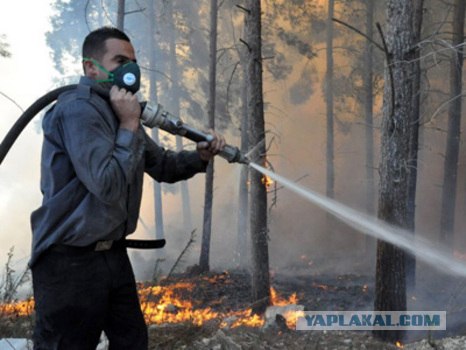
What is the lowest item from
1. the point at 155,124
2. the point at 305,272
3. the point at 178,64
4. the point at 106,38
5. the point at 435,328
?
the point at 305,272

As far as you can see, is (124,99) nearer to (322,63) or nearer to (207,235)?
(207,235)

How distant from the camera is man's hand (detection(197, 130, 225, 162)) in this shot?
122 inches

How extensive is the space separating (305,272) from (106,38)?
41.6 ft

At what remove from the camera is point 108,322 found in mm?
2691

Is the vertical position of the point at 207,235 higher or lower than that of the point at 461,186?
lower

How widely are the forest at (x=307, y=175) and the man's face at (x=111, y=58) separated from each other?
4.57 feet

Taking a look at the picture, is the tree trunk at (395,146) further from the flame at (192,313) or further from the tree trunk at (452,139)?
the tree trunk at (452,139)

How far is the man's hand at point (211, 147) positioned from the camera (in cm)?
309

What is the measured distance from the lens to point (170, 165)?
3170 mm

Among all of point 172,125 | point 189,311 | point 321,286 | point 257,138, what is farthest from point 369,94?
point 172,125

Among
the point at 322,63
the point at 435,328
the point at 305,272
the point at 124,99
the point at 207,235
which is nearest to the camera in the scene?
the point at 124,99

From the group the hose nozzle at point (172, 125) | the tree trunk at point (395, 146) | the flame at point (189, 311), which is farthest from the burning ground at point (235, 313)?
the hose nozzle at point (172, 125)

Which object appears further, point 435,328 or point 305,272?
point 305,272

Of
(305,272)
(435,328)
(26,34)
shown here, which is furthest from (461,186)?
(26,34)
